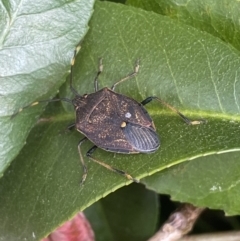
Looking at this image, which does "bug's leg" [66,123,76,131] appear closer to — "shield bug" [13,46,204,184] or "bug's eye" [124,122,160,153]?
"shield bug" [13,46,204,184]

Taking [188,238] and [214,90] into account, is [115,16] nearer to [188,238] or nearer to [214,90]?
[214,90]

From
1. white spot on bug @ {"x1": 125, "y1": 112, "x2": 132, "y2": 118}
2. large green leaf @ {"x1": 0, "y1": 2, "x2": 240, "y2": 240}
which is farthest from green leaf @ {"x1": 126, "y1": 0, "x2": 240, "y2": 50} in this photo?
white spot on bug @ {"x1": 125, "y1": 112, "x2": 132, "y2": 118}

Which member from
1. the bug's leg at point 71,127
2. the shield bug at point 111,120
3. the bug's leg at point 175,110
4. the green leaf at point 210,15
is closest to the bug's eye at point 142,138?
the shield bug at point 111,120

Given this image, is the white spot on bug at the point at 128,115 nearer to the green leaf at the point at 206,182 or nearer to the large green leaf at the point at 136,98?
the large green leaf at the point at 136,98

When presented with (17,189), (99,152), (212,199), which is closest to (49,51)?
(99,152)

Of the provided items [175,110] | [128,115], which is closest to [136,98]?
[128,115]

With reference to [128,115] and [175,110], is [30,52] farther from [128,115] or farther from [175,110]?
[175,110]
